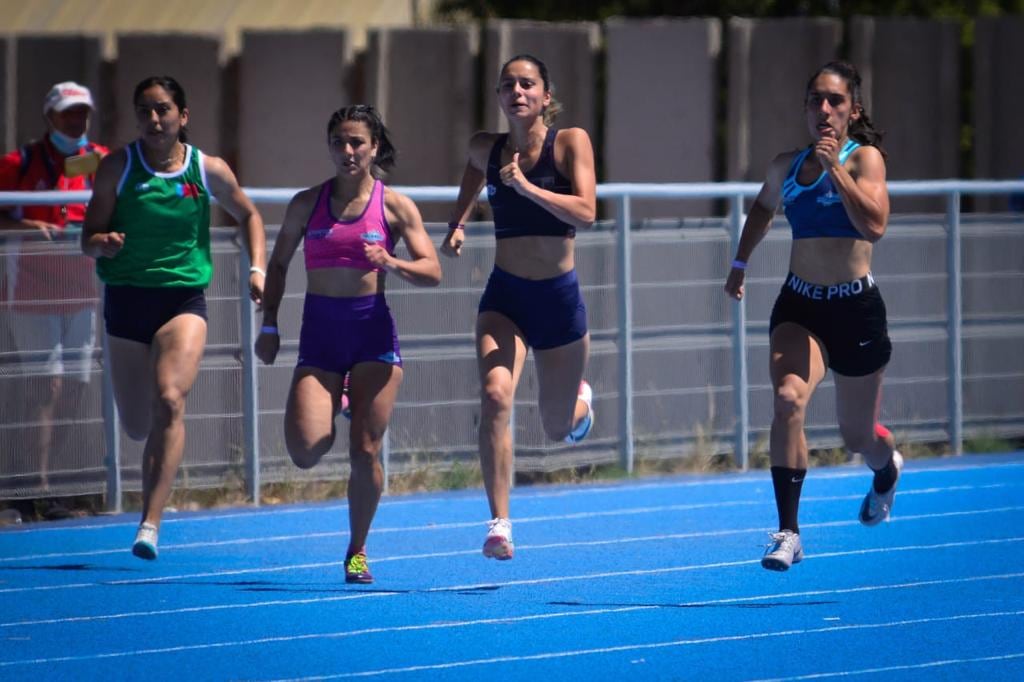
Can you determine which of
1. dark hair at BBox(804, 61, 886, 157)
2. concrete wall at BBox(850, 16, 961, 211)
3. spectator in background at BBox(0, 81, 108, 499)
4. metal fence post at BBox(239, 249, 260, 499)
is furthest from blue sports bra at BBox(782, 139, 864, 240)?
concrete wall at BBox(850, 16, 961, 211)

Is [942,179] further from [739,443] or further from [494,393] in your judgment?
[494,393]

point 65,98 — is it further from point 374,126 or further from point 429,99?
point 429,99

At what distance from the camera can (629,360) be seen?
12.5 meters

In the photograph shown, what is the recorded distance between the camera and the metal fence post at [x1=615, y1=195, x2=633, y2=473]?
12453 millimetres

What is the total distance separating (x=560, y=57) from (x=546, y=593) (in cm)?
610

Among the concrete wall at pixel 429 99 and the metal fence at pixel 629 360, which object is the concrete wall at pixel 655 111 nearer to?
the concrete wall at pixel 429 99

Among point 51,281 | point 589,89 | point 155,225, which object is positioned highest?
point 589,89

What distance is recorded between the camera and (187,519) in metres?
11.0

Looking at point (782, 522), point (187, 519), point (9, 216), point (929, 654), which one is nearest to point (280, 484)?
point (187, 519)

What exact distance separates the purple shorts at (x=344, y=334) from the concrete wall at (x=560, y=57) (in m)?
5.36

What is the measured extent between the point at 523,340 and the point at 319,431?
1119 millimetres

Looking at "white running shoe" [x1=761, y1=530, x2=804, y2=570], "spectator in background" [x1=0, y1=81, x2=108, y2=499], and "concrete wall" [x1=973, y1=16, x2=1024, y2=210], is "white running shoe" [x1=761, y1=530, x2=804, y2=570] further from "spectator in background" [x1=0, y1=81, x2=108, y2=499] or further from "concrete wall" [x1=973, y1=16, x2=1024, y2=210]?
"concrete wall" [x1=973, y1=16, x2=1024, y2=210]

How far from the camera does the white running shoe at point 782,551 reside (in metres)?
8.23

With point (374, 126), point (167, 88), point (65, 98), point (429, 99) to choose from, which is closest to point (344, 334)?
point (374, 126)
